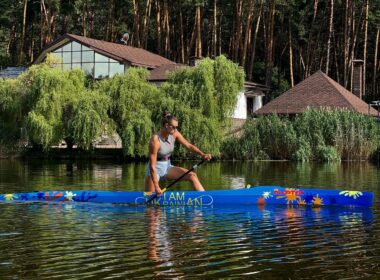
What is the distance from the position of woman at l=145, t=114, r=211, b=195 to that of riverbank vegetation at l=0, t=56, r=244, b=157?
20783 millimetres

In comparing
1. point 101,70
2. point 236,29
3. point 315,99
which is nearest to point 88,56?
point 101,70

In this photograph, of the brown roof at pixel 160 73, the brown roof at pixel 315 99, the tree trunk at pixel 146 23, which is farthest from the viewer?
the tree trunk at pixel 146 23

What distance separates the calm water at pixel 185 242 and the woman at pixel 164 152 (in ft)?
2.24

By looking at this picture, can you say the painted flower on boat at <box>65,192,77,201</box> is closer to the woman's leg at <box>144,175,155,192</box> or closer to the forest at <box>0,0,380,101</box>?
the woman's leg at <box>144,175,155,192</box>

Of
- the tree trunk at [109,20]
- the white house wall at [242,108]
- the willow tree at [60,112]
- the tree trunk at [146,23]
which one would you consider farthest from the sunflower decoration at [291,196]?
the tree trunk at [109,20]

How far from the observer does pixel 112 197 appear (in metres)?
14.7

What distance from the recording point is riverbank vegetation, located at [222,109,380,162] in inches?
1415

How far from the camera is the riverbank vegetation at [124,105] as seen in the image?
35.2 meters

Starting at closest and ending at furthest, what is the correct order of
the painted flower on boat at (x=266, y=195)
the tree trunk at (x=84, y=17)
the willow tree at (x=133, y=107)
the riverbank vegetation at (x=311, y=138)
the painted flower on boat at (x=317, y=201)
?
the painted flower on boat at (x=317, y=201) < the painted flower on boat at (x=266, y=195) < the willow tree at (x=133, y=107) < the riverbank vegetation at (x=311, y=138) < the tree trunk at (x=84, y=17)

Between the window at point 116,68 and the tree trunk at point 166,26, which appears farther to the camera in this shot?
the tree trunk at point 166,26

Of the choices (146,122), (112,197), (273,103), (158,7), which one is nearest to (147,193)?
(112,197)

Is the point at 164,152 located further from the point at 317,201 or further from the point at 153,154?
the point at 317,201

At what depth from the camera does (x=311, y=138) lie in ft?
120

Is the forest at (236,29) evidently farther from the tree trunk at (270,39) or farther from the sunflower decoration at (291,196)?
the sunflower decoration at (291,196)
